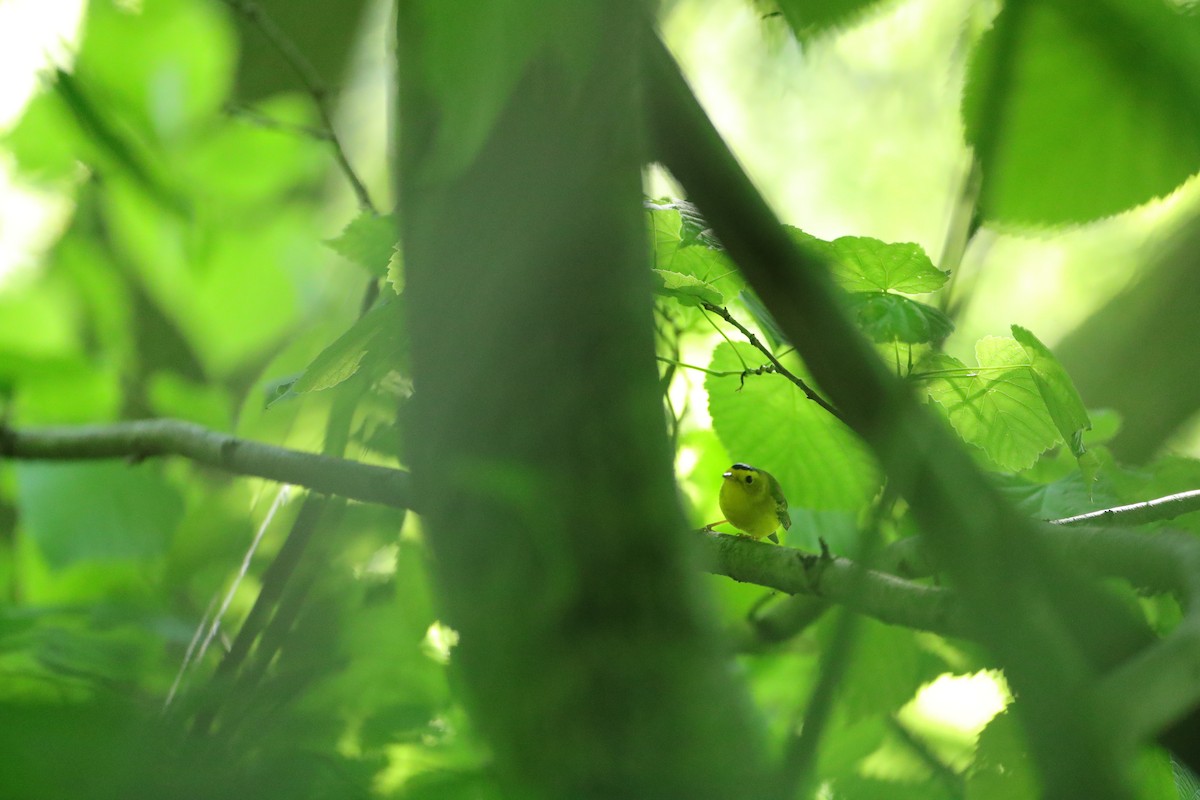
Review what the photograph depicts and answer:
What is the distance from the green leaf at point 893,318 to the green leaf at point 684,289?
48mm

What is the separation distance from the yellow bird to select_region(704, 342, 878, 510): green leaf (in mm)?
157

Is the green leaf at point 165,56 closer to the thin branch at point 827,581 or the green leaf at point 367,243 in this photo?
the green leaf at point 367,243

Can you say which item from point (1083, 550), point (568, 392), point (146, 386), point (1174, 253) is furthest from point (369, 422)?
point (1174, 253)

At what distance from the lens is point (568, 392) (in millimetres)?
258

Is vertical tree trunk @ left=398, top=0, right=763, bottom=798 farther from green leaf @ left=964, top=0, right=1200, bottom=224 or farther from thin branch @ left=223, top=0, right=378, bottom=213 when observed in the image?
thin branch @ left=223, top=0, right=378, bottom=213

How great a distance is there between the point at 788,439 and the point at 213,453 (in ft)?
0.95

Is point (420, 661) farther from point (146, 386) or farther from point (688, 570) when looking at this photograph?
point (146, 386)

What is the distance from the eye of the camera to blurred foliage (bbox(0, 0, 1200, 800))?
0.12 meters

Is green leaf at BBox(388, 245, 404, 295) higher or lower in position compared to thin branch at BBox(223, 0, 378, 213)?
lower

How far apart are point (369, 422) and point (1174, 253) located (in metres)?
1.00

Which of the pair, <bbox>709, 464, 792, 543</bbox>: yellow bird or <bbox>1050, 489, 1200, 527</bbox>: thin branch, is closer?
<bbox>1050, 489, 1200, 527</bbox>: thin branch

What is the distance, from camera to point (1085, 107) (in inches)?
6.1

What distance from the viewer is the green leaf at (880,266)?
0.30 metres

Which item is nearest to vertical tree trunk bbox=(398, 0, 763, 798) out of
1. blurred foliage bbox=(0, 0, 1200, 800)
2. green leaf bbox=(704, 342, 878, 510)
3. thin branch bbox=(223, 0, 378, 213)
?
blurred foliage bbox=(0, 0, 1200, 800)
